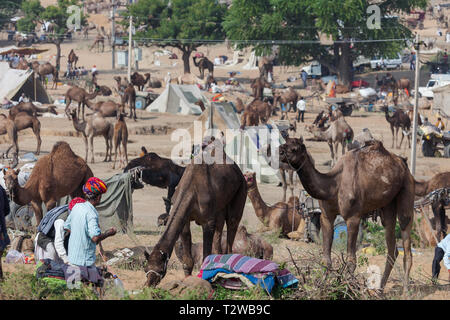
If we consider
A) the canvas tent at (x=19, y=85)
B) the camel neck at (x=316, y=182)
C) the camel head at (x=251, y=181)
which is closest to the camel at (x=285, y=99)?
the canvas tent at (x=19, y=85)

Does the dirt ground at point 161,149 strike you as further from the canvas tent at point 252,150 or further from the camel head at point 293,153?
the camel head at point 293,153

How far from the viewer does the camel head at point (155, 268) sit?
27.1ft

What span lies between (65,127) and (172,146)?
492cm

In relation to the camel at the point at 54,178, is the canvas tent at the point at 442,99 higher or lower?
lower

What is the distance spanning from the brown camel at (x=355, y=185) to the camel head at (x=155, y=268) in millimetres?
1850

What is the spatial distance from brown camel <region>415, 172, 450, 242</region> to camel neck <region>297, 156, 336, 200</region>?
4.71 meters

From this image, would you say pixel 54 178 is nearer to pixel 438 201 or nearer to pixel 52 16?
pixel 438 201

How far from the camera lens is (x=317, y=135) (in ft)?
84.5

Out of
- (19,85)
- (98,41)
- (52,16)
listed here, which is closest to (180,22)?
(98,41)

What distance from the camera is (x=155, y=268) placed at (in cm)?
830

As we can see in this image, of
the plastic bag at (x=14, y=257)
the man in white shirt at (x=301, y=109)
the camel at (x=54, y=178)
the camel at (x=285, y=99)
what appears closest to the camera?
the plastic bag at (x=14, y=257)

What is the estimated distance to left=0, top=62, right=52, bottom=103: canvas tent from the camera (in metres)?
36.1

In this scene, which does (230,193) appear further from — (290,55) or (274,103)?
(290,55)

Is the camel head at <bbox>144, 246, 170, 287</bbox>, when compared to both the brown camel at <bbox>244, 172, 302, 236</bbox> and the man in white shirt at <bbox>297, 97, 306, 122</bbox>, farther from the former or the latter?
the man in white shirt at <bbox>297, 97, 306, 122</bbox>
